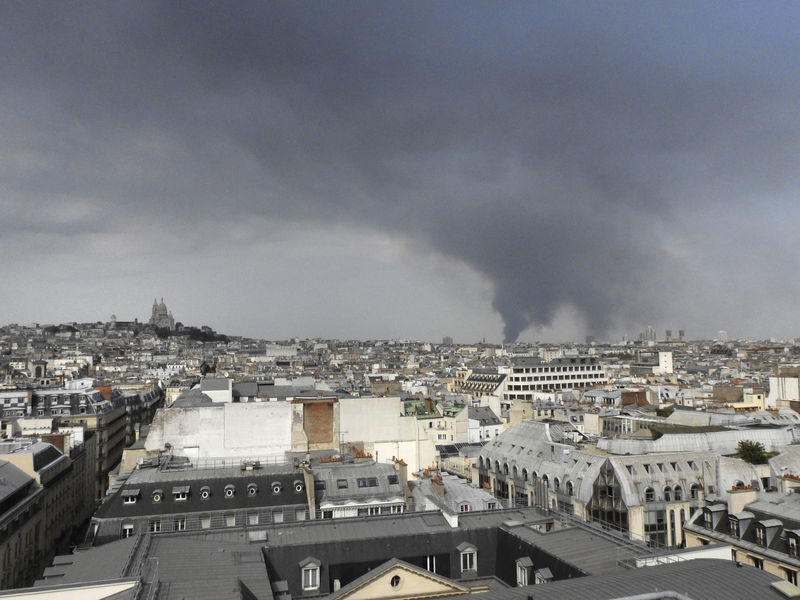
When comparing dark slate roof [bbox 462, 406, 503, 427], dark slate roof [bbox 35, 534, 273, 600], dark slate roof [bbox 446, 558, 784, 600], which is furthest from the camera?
dark slate roof [bbox 462, 406, 503, 427]

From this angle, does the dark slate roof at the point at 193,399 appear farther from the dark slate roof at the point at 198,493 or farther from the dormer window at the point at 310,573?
the dormer window at the point at 310,573

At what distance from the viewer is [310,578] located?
101 feet

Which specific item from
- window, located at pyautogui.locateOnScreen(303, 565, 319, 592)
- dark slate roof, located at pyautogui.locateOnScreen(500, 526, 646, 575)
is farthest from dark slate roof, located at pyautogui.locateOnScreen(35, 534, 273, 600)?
dark slate roof, located at pyautogui.locateOnScreen(500, 526, 646, 575)

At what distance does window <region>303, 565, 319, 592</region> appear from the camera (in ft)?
101

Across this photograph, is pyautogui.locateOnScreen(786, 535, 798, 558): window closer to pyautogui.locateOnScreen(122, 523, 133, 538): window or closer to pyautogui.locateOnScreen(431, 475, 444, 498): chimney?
pyautogui.locateOnScreen(431, 475, 444, 498): chimney

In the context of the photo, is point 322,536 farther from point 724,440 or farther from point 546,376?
point 546,376

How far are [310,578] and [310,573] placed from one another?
0.21 metres

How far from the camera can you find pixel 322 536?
3278cm

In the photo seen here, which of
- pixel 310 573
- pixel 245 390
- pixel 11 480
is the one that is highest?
pixel 245 390

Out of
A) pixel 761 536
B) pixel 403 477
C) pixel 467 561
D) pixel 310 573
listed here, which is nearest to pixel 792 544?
pixel 761 536

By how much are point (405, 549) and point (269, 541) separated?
6418mm

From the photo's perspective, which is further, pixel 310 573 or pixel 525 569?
pixel 310 573

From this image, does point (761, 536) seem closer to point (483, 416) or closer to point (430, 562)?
point (430, 562)

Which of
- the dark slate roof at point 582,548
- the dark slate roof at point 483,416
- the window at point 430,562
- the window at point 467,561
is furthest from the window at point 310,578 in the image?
the dark slate roof at point 483,416
